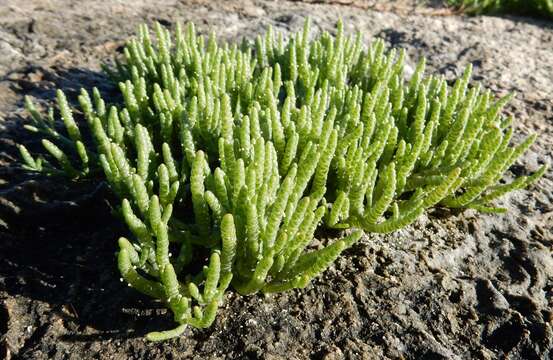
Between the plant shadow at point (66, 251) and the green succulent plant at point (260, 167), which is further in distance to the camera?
the plant shadow at point (66, 251)

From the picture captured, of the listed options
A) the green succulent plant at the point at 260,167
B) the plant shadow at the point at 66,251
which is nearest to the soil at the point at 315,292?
the plant shadow at the point at 66,251

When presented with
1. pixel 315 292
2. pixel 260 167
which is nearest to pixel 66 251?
pixel 260 167

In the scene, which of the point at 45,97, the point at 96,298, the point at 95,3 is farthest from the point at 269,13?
the point at 96,298

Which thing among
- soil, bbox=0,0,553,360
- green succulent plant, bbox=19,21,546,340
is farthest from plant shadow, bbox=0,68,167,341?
green succulent plant, bbox=19,21,546,340

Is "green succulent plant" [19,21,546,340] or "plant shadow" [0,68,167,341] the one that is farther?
"plant shadow" [0,68,167,341]

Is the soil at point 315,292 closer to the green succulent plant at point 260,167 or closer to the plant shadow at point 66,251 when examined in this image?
the plant shadow at point 66,251

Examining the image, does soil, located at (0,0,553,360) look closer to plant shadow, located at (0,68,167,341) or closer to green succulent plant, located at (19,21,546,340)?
plant shadow, located at (0,68,167,341)

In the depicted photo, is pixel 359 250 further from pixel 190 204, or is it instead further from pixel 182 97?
pixel 182 97

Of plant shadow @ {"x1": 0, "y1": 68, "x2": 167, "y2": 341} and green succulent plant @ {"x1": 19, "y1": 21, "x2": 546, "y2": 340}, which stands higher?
green succulent plant @ {"x1": 19, "y1": 21, "x2": 546, "y2": 340}
